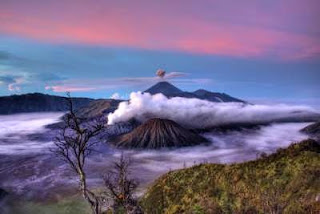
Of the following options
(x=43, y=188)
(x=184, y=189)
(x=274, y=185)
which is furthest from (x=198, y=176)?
(x=43, y=188)

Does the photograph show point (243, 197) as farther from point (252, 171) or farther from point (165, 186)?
point (165, 186)

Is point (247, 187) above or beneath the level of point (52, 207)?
above

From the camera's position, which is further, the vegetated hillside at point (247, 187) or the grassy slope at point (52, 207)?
the grassy slope at point (52, 207)

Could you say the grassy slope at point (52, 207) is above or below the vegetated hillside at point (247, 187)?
below

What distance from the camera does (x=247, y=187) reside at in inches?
2040

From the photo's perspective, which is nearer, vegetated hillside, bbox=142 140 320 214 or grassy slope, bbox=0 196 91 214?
Answer: vegetated hillside, bbox=142 140 320 214

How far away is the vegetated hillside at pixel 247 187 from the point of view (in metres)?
45.6

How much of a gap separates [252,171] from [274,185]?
5.51m

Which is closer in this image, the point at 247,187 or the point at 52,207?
the point at 247,187

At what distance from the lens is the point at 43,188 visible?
195 m

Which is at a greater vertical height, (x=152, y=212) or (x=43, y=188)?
(x=152, y=212)

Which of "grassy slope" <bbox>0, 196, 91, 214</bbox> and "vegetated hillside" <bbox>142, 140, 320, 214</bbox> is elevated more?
"vegetated hillside" <bbox>142, 140, 320, 214</bbox>

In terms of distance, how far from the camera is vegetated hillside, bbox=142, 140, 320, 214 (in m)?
45.6

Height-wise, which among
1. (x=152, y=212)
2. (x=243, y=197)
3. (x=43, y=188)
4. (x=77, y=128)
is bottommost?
(x=43, y=188)
